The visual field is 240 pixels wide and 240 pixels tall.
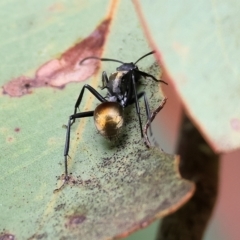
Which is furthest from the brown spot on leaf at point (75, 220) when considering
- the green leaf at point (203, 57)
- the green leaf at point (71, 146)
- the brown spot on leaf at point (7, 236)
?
the green leaf at point (203, 57)

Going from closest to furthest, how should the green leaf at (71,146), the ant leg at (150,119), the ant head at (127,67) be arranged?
the green leaf at (71,146) → the ant leg at (150,119) → the ant head at (127,67)

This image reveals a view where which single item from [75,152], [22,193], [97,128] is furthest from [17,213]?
[97,128]

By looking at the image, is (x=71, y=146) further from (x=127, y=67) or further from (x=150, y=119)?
(x=127, y=67)

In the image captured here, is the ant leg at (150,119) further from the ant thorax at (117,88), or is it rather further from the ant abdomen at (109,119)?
the ant thorax at (117,88)

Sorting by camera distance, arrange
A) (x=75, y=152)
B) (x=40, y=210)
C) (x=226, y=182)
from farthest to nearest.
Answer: (x=226, y=182) → (x=75, y=152) → (x=40, y=210)

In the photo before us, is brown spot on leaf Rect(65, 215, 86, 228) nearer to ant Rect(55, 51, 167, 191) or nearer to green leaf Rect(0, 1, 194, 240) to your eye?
green leaf Rect(0, 1, 194, 240)

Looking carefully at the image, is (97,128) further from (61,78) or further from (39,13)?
(39,13)

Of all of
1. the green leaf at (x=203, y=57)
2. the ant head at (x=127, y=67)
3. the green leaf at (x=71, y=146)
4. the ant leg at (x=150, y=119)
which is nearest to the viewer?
the green leaf at (x=203, y=57)

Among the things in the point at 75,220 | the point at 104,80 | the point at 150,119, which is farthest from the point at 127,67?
the point at 75,220
